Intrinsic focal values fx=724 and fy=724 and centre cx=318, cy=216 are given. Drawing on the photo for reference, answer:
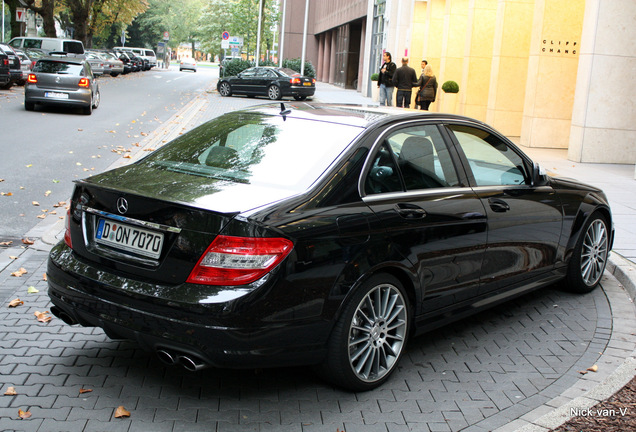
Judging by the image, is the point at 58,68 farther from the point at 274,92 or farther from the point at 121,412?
the point at 121,412

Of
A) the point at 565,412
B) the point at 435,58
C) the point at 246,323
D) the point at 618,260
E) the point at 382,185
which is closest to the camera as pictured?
the point at 246,323

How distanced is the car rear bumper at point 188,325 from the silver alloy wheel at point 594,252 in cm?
332

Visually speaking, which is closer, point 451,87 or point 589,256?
point 589,256

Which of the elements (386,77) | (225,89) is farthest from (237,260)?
(225,89)

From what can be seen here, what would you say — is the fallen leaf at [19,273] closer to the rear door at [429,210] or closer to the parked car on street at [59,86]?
the rear door at [429,210]

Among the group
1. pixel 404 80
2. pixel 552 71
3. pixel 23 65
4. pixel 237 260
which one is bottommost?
pixel 237 260

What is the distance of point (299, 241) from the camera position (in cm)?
367

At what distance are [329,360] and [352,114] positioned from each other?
5.68 ft

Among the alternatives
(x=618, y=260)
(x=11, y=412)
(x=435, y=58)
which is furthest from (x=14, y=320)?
(x=435, y=58)

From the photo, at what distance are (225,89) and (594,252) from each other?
28.4 m

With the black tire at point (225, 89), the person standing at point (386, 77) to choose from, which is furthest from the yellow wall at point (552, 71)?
the black tire at point (225, 89)

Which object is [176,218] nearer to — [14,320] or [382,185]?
[382,185]

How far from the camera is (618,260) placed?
7242mm

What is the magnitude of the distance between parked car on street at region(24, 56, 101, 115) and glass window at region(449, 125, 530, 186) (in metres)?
17.1
